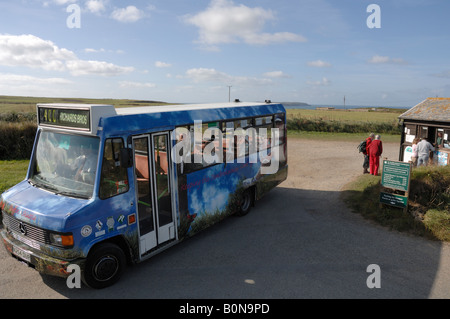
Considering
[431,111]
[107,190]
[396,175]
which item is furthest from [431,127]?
[107,190]

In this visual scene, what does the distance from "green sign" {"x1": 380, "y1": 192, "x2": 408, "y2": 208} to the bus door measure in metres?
5.87

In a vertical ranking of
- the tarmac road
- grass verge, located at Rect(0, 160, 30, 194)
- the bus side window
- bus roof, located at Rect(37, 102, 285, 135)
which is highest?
bus roof, located at Rect(37, 102, 285, 135)

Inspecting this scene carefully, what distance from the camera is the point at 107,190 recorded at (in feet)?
17.6

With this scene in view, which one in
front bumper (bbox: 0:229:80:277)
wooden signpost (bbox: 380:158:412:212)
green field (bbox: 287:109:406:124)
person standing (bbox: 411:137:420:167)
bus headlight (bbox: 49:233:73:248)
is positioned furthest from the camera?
green field (bbox: 287:109:406:124)

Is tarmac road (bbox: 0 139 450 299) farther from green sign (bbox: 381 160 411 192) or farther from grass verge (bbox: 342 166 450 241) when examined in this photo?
green sign (bbox: 381 160 411 192)

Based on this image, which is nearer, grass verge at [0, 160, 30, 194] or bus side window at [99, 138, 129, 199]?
bus side window at [99, 138, 129, 199]

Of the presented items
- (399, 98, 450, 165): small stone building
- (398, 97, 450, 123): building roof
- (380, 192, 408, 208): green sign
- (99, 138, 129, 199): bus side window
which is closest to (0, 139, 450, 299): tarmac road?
(380, 192, 408, 208): green sign

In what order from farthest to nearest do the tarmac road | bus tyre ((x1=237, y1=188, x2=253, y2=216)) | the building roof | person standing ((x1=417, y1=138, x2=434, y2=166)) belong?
the building roof → person standing ((x1=417, y1=138, x2=434, y2=166)) → bus tyre ((x1=237, y1=188, x2=253, y2=216)) → the tarmac road

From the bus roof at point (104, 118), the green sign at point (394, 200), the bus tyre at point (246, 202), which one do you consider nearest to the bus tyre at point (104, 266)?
the bus roof at point (104, 118)

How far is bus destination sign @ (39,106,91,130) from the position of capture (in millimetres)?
5371

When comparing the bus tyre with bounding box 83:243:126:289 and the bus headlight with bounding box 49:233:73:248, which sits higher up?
the bus headlight with bounding box 49:233:73:248

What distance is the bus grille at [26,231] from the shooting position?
5.12 meters

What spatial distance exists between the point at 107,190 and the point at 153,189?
37.2 inches

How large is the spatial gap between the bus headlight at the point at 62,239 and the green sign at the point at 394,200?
305 inches
